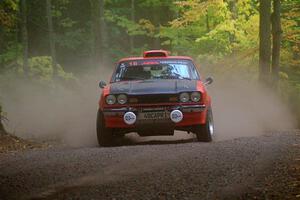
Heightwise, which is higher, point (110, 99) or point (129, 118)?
point (110, 99)

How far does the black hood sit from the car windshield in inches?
28.3

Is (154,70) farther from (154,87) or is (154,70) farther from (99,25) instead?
(99,25)

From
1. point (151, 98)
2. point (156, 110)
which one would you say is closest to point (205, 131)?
point (156, 110)

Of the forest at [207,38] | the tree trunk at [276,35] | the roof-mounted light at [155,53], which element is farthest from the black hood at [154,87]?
the tree trunk at [276,35]

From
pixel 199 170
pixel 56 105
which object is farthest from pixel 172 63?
pixel 56 105

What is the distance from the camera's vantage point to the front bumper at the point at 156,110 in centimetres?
1239

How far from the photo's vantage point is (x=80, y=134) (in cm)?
1753

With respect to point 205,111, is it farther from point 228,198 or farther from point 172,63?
point 228,198

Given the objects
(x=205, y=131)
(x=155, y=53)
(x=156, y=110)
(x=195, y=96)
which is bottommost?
(x=205, y=131)

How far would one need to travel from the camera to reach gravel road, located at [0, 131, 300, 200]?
22.9ft

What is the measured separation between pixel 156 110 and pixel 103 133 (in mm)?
1192

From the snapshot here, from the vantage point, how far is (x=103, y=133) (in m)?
12.7

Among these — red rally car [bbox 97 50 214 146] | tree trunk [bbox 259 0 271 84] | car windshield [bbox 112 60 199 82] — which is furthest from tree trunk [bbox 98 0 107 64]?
red rally car [bbox 97 50 214 146]

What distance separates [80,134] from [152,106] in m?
Answer: 5.54
